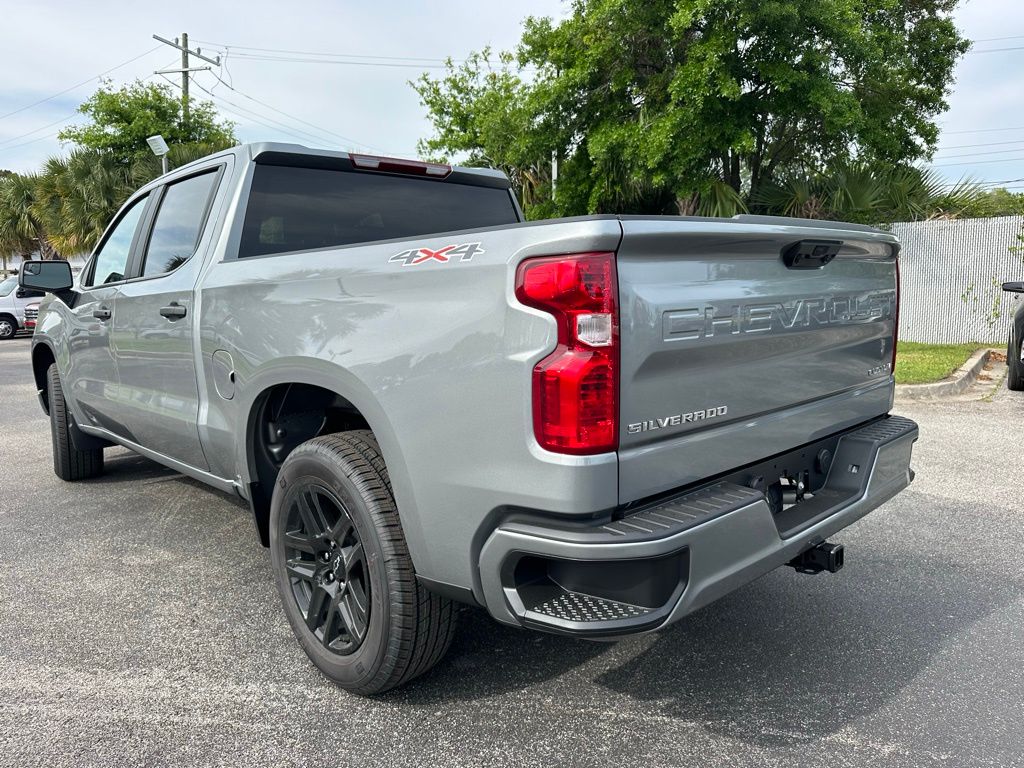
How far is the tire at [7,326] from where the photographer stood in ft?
63.9

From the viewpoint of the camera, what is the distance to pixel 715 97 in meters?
13.1

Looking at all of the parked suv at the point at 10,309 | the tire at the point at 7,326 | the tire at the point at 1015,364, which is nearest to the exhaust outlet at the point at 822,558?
the tire at the point at 1015,364

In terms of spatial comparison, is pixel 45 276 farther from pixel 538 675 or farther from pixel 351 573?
pixel 538 675

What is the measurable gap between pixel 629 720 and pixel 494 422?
113cm

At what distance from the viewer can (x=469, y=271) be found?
6.86ft

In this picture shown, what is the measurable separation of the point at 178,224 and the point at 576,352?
105 inches

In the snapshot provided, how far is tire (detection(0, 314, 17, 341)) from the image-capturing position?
63.9ft

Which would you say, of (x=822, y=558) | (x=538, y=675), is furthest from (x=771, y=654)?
(x=538, y=675)

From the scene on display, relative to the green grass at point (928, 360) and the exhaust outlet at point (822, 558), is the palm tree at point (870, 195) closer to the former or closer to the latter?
the green grass at point (928, 360)

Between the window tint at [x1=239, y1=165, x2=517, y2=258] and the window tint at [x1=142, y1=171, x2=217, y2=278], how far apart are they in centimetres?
31

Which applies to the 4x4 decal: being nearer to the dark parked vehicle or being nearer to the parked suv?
the dark parked vehicle

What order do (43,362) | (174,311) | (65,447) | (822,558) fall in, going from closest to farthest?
(822,558) → (174,311) → (65,447) → (43,362)

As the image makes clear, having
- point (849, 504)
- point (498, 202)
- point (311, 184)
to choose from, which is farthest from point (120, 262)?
point (849, 504)

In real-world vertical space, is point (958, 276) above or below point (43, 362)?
above
